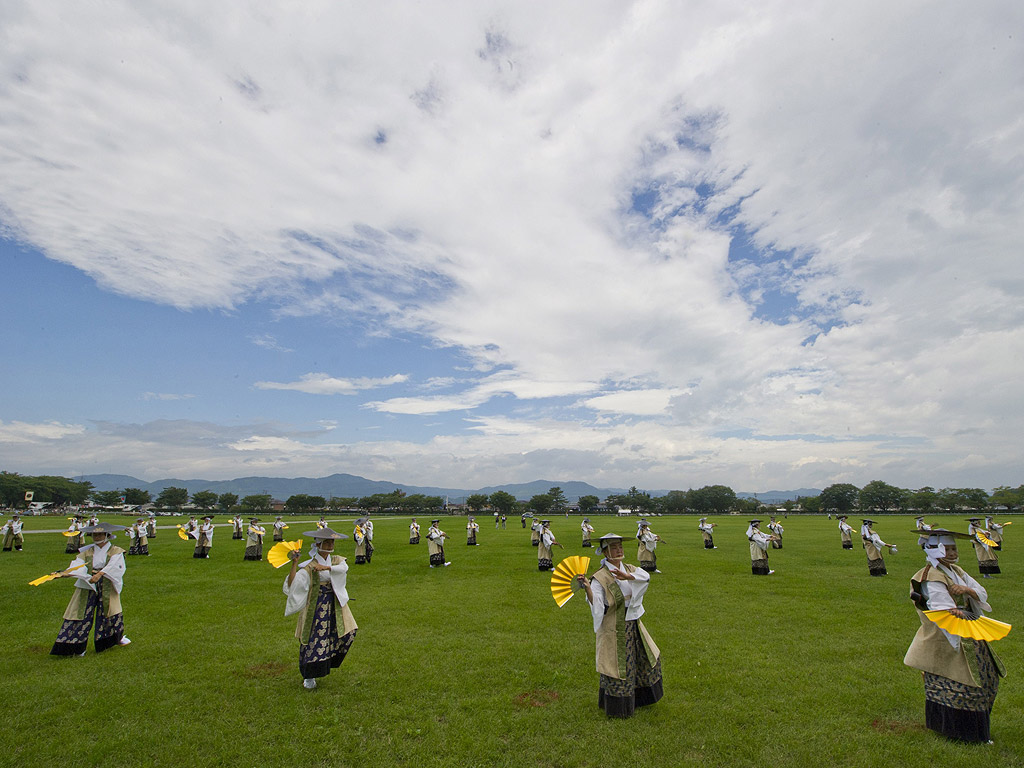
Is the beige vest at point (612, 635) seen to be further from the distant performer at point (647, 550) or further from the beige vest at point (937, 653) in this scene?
the distant performer at point (647, 550)

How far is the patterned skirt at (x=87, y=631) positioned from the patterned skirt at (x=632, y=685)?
959cm

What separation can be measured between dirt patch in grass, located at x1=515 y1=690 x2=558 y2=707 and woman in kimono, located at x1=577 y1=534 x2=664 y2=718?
2.58 feet

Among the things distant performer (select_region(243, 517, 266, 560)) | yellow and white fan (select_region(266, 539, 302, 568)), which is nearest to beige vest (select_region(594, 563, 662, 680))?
yellow and white fan (select_region(266, 539, 302, 568))

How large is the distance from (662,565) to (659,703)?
14298mm

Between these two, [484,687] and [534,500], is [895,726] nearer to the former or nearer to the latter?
[484,687]

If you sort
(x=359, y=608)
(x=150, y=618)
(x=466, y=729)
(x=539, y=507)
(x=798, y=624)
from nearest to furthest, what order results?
(x=466, y=729) → (x=798, y=624) → (x=150, y=618) → (x=359, y=608) → (x=539, y=507)

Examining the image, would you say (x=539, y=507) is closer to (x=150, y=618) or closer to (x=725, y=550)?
(x=725, y=550)

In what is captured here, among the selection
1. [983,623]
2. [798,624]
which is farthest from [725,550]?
[983,623]

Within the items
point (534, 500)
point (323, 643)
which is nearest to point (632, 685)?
point (323, 643)

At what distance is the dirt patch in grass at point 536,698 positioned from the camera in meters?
7.44

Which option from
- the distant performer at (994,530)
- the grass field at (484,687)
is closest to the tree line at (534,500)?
the distant performer at (994,530)

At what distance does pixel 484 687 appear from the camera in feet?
26.5

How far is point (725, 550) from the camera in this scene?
26109 mm

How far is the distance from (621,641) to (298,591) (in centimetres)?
526
